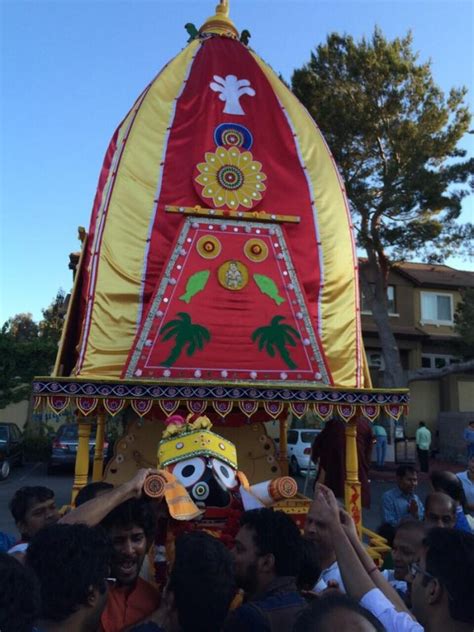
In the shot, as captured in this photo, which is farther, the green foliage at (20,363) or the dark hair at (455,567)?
the green foliage at (20,363)

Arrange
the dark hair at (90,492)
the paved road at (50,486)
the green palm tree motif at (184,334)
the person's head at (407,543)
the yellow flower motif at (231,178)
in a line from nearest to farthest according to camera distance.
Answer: the person's head at (407,543), the dark hair at (90,492), the green palm tree motif at (184,334), the yellow flower motif at (231,178), the paved road at (50,486)

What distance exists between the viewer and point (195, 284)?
25.0 ft

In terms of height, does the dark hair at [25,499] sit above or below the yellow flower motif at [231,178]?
below

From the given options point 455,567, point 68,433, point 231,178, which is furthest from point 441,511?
point 68,433

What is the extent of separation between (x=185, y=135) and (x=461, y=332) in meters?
16.8

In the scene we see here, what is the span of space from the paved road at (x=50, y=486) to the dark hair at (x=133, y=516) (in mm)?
7621

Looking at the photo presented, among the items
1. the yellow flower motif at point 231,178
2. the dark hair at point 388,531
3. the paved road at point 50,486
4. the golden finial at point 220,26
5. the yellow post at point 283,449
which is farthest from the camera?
the paved road at point 50,486

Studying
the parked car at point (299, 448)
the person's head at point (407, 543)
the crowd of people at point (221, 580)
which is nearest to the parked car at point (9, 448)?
the parked car at point (299, 448)

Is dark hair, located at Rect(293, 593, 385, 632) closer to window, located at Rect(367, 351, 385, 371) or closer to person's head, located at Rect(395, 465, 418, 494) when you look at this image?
person's head, located at Rect(395, 465, 418, 494)

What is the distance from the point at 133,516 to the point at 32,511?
1.06 metres

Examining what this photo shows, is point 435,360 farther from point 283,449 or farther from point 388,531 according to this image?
point 388,531

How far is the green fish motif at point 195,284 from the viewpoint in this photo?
7527mm

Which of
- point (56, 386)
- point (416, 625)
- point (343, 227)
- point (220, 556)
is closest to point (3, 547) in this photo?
point (220, 556)

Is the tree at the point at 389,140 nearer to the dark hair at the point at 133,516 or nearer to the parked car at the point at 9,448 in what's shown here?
the parked car at the point at 9,448
